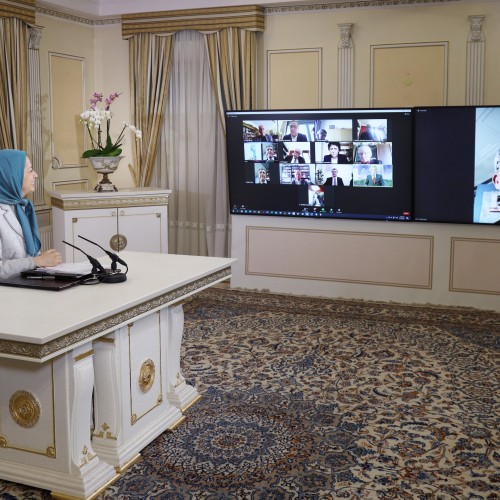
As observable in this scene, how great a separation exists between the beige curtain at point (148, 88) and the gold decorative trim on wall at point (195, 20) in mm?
99

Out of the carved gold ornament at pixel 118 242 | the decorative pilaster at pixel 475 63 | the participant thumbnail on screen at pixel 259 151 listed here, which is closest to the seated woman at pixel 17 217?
the carved gold ornament at pixel 118 242

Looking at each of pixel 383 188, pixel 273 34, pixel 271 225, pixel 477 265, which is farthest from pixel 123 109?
pixel 477 265

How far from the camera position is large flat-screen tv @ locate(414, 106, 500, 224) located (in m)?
6.03

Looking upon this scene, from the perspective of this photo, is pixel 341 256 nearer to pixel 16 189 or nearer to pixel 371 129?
pixel 371 129

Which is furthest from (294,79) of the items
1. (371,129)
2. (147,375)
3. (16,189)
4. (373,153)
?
(147,375)

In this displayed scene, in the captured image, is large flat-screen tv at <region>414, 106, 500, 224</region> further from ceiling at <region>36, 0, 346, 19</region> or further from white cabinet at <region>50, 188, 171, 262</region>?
white cabinet at <region>50, 188, 171, 262</region>

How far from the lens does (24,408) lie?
3029 millimetres

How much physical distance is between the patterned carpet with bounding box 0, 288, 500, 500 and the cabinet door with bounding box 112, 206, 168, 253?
1177mm

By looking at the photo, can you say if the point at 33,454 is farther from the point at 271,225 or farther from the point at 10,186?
the point at 271,225

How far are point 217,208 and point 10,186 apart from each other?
4.15 metres

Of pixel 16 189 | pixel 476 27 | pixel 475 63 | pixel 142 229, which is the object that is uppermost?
pixel 476 27

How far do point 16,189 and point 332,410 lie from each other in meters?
2.16

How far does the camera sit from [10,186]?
3848mm

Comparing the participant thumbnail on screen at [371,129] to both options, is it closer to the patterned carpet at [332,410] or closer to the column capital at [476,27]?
the column capital at [476,27]
